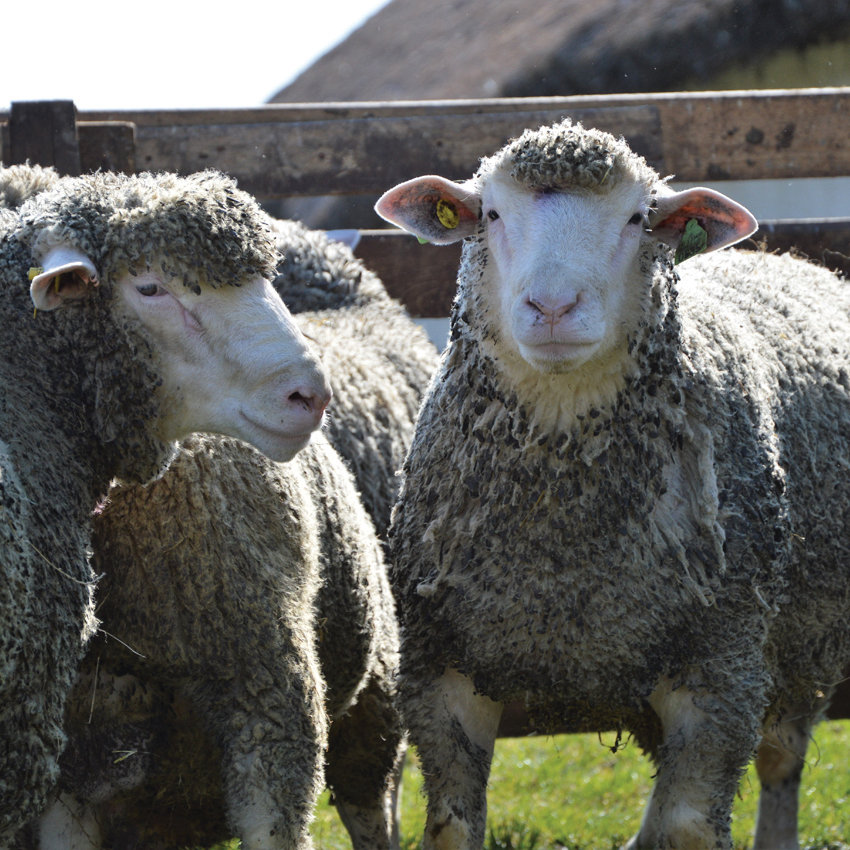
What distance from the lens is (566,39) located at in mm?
12828

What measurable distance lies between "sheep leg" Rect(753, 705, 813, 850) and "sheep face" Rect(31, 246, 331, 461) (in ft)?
8.26

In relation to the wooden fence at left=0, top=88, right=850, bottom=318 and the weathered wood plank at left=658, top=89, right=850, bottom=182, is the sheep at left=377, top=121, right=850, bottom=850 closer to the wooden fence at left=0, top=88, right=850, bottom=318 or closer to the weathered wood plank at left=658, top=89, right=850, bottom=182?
the wooden fence at left=0, top=88, right=850, bottom=318

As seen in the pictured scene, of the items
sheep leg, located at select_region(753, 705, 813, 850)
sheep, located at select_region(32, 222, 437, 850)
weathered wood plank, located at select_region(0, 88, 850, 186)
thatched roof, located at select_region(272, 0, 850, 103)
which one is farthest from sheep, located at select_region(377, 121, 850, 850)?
thatched roof, located at select_region(272, 0, 850, 103)

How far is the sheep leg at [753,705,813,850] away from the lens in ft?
13.4

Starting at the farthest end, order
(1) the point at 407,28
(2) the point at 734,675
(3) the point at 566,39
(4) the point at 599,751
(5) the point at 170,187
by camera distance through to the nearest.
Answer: (1) the point at 407,28
(3) the point at 566,39
(4) the point at 599,751
(2) the point at 734,675
(5) the point at 170,187

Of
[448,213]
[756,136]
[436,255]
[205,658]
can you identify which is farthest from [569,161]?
[756,136]

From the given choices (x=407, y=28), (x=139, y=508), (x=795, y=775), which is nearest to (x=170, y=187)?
(x=139, y=508)

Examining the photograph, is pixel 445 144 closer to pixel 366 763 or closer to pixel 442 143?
pixel 442 143

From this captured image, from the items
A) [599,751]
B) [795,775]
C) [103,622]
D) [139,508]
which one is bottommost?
[599,751]

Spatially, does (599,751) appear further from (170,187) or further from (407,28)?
(407,28)

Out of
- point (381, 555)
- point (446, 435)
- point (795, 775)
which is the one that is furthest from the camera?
point (795, 775)

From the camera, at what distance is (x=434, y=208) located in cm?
308

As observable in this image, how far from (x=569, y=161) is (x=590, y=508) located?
85cm

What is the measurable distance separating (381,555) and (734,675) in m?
1.16
